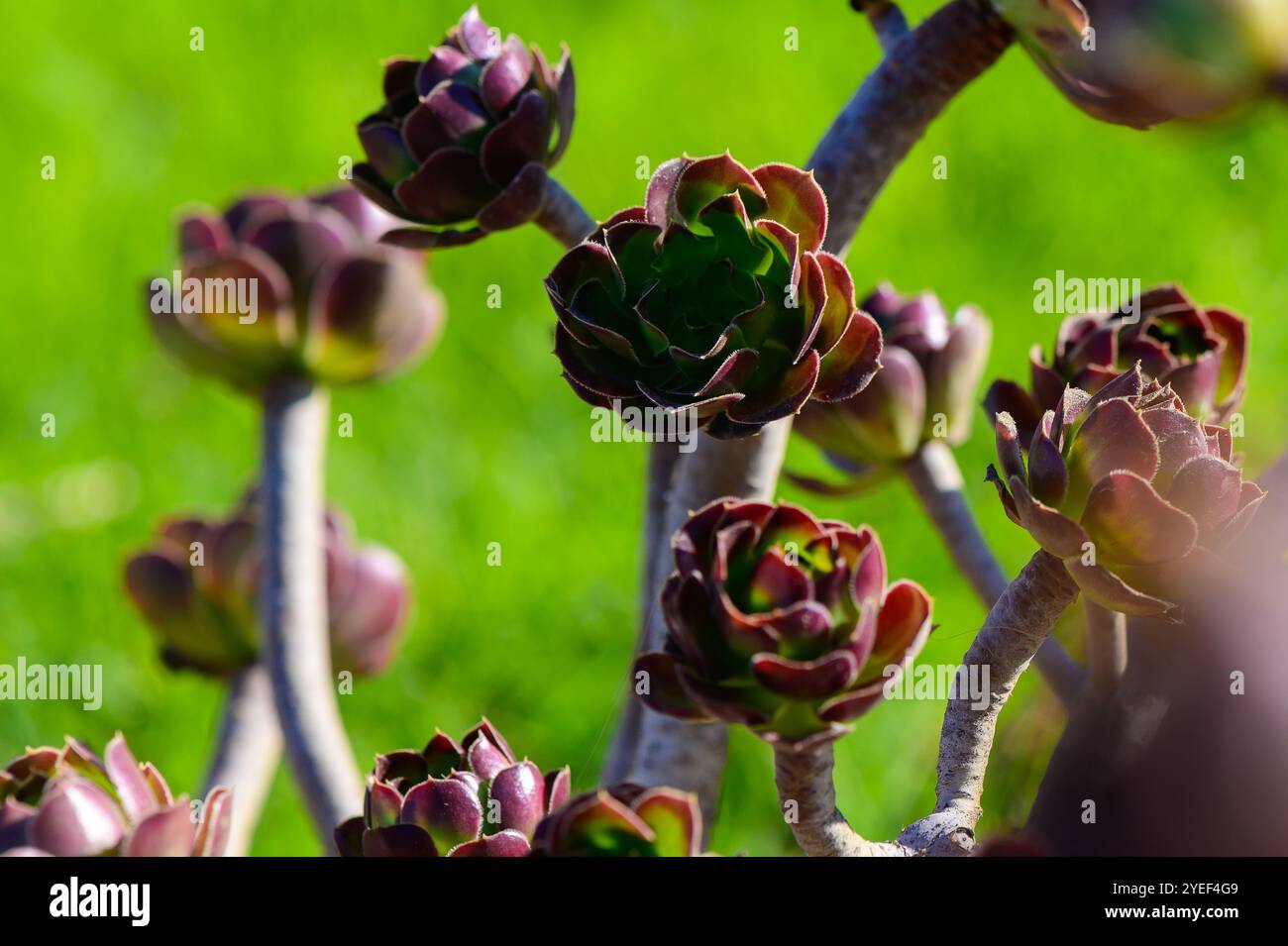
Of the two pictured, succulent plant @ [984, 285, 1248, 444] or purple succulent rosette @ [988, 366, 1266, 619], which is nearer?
purple succulent rosette @ [988, 366, 1266, 619]

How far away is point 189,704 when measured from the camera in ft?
4.75

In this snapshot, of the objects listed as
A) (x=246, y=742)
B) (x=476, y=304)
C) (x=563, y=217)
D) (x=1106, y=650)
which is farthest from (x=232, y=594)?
Result: (x=476, y=304)

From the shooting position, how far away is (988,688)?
1.31 ft

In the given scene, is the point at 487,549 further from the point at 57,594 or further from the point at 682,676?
the point at 682,676

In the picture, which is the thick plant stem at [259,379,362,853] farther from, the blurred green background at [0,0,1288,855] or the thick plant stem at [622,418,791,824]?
the blurred green background at [0,0,1288,855]

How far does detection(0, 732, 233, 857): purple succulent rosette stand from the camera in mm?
412

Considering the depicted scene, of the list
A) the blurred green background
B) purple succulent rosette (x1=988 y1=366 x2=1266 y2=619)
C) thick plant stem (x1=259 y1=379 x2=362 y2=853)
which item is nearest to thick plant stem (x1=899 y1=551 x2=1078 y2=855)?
purple succulent rosette (x1=988 y1=366 x2=1266 y2=619)

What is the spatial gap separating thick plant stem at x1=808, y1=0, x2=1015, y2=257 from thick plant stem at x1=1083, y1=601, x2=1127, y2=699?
15 cm

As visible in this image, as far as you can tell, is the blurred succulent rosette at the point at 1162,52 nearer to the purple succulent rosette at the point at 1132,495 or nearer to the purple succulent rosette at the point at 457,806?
the purple succulent rosette at the point at 1132,495

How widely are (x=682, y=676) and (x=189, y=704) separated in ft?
3.93

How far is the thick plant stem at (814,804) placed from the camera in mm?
365

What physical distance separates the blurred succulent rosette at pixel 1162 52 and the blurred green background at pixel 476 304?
2.41ft

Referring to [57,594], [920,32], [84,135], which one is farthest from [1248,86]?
[84,135]
